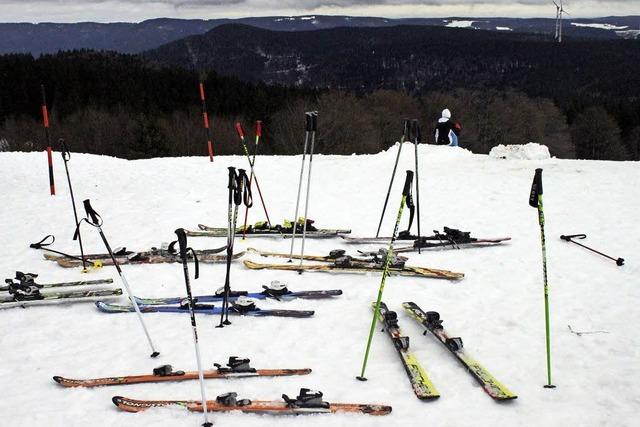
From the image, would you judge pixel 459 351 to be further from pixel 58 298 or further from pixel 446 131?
pixel 446 131

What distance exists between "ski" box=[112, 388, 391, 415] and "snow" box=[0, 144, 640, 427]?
0.07 meters

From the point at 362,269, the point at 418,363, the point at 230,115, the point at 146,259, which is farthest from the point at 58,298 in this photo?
the point at 230,115

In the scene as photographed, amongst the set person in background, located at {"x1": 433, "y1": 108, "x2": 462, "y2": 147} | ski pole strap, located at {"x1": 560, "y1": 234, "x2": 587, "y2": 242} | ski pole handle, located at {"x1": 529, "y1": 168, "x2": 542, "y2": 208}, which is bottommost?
ski pole strap, located at {"x1": 560, "y1": 234, "x2": 587, "y2": 242}

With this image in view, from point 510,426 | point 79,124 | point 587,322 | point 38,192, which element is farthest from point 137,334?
point 79,124

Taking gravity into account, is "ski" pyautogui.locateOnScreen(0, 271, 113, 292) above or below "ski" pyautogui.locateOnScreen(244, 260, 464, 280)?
above

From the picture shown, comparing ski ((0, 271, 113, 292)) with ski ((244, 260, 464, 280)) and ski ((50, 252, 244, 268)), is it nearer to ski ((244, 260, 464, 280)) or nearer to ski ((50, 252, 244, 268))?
ski ((50, 252, 244, 268))

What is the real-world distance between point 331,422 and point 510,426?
1.53 metres

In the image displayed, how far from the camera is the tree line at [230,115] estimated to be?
4734 cm

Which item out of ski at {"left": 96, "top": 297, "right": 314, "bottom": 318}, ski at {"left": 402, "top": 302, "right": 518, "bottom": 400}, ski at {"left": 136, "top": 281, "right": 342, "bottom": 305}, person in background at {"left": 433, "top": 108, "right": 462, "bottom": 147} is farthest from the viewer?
person in background at {"left": 433, "top": 108, "right": 462, "bottom": 147}

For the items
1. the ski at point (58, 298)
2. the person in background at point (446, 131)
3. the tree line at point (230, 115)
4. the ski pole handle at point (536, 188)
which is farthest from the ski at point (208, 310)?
the tree line at point (230, 115)

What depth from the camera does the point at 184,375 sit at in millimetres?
4984

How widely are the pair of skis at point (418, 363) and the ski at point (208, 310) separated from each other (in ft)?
3.67

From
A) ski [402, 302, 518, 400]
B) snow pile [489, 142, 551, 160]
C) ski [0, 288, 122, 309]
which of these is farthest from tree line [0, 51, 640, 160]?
ski [402, 302, 518, 400]

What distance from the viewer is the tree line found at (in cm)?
4734
